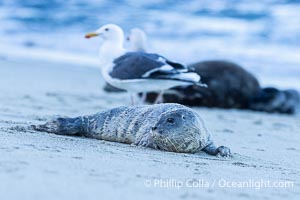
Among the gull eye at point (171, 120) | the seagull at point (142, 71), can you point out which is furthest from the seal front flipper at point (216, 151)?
the seagull at point (142, 71)

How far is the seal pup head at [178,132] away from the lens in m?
4.56

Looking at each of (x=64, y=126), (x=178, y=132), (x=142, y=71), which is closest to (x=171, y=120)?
(x=178, y=132)

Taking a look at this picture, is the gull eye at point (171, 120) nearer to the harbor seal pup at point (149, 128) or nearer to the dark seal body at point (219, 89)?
the harbor seal pup at point (149, 128)

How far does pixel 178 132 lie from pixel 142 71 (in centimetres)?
273

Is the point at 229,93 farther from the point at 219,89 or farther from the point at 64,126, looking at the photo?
the point at 64,126

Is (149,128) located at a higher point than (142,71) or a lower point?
lower

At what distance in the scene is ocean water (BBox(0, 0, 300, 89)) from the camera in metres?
14.4

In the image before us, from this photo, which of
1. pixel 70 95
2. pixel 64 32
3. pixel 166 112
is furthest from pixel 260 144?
pixel 64 32

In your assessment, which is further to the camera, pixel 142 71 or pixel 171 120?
pixel 142 71

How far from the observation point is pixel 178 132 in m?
4.55

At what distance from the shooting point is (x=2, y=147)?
3826 millimetres

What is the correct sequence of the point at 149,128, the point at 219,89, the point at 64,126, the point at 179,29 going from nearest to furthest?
1. the point at 149,128
2. the point at 64,126
3. the point at 219,89
4. the point at 179,29

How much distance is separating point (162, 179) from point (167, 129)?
1.13 meters

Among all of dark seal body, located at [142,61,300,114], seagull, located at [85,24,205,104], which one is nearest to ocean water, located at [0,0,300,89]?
dark seal body, located at [142,61,300,114]
